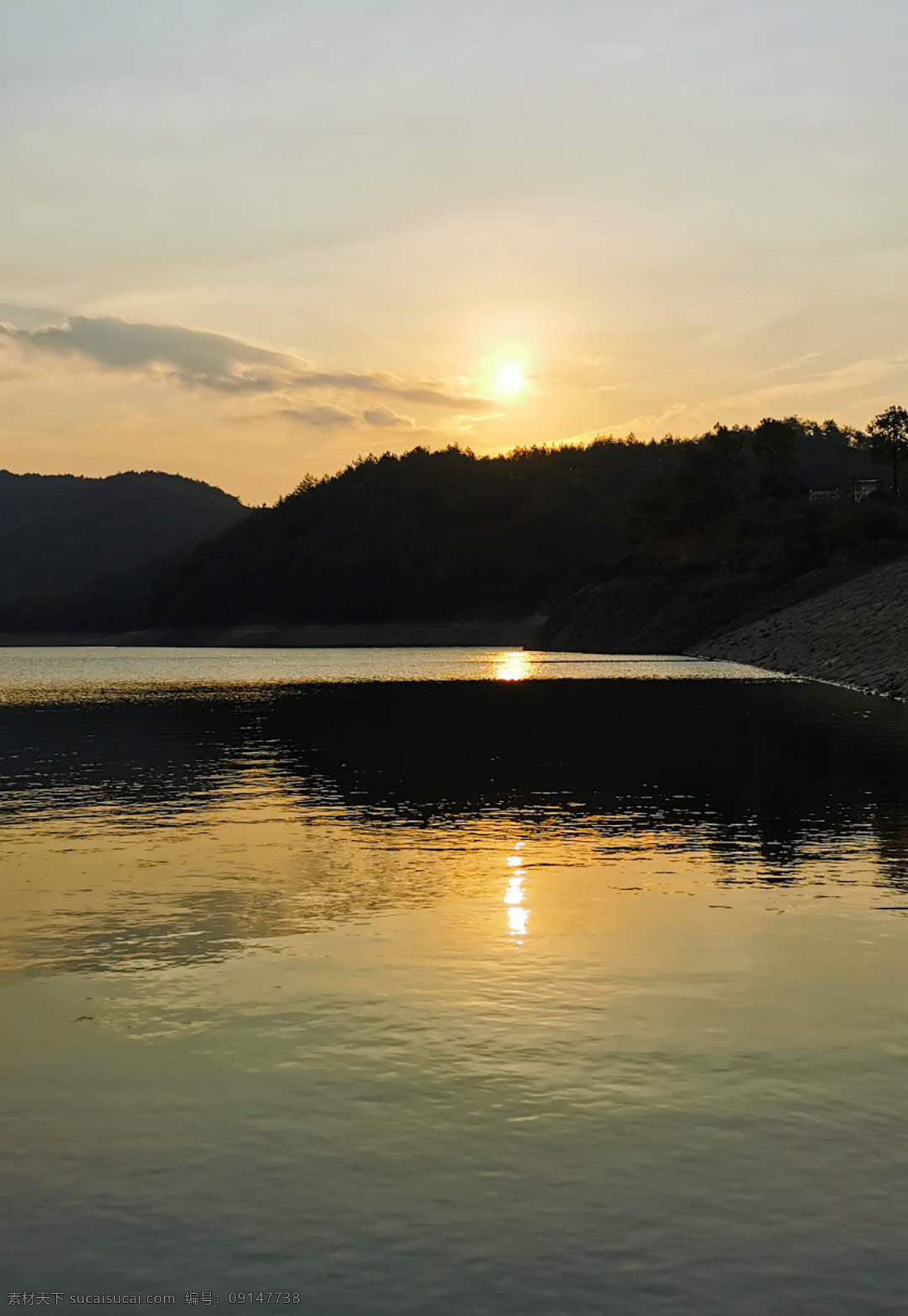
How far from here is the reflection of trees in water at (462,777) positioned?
21812 millimetres

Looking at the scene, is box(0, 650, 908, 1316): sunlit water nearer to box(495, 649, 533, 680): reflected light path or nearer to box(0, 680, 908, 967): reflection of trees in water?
box(0, 680, 908, 967): reflection of trees in water

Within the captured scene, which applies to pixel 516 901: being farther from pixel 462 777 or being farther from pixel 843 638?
pixel 843 638

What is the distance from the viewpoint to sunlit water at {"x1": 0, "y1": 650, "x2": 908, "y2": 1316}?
9.06 metres

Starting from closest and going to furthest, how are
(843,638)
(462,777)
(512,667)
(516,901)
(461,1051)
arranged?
(461,1051) → (516,901) → (462,777) → (843,638) → (512,667)

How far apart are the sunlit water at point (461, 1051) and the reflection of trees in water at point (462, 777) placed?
206 mm

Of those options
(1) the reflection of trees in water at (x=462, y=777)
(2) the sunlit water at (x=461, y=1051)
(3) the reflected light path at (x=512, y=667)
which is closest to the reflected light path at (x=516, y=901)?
(2) the sunlit water at (x=461, y=1051)

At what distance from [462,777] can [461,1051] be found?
26.2m

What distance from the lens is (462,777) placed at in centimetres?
3947

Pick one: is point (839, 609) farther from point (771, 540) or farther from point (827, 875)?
point (827, 875)

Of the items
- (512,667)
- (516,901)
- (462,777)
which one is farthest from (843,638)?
(516,901)

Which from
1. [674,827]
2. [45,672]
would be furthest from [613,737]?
[45,672]

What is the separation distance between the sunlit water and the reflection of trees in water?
206mm

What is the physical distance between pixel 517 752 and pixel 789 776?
10.5 m

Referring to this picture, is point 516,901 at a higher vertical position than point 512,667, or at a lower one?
lower
